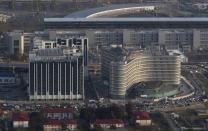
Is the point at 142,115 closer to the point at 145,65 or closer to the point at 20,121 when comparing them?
the point at 20,121

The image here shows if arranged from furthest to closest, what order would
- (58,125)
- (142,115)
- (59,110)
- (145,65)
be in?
1. (145,65)
2. (59,110)
3. (142,115)
4. (58,125)

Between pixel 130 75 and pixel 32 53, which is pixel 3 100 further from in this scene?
pixel 130 75

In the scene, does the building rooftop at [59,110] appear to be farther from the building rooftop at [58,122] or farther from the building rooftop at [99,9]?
the building rooftop at [99,9]

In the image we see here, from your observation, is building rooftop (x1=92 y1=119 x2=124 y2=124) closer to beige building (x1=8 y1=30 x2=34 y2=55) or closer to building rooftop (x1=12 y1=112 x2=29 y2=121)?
building rooftop (x1=12 y1=112 x2=29 y2=121)

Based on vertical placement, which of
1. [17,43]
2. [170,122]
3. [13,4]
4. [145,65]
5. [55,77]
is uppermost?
[13,4]

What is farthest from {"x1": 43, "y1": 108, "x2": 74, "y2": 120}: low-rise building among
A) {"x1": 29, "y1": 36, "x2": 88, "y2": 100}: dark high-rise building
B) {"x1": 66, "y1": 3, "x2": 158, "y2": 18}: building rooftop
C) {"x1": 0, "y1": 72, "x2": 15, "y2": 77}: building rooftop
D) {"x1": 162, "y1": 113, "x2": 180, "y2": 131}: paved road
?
{"x1": 66, "y1": 3, "x2": 158, "y2": 18}: building rooftop

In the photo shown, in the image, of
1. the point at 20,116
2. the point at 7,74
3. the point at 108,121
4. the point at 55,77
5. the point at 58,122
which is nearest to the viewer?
the point at 58,122

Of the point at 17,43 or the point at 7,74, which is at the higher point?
the point at 17,43

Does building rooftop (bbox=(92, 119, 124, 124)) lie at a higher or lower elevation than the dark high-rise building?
lower

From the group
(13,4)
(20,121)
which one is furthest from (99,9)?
(20,121)

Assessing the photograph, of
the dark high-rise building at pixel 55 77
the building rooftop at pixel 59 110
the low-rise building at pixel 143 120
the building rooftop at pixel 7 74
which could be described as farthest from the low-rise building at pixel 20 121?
the building rooftop at pixel 7 74

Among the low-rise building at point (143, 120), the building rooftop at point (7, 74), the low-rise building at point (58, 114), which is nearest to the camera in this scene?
the low-rise building at point (143, 120)
